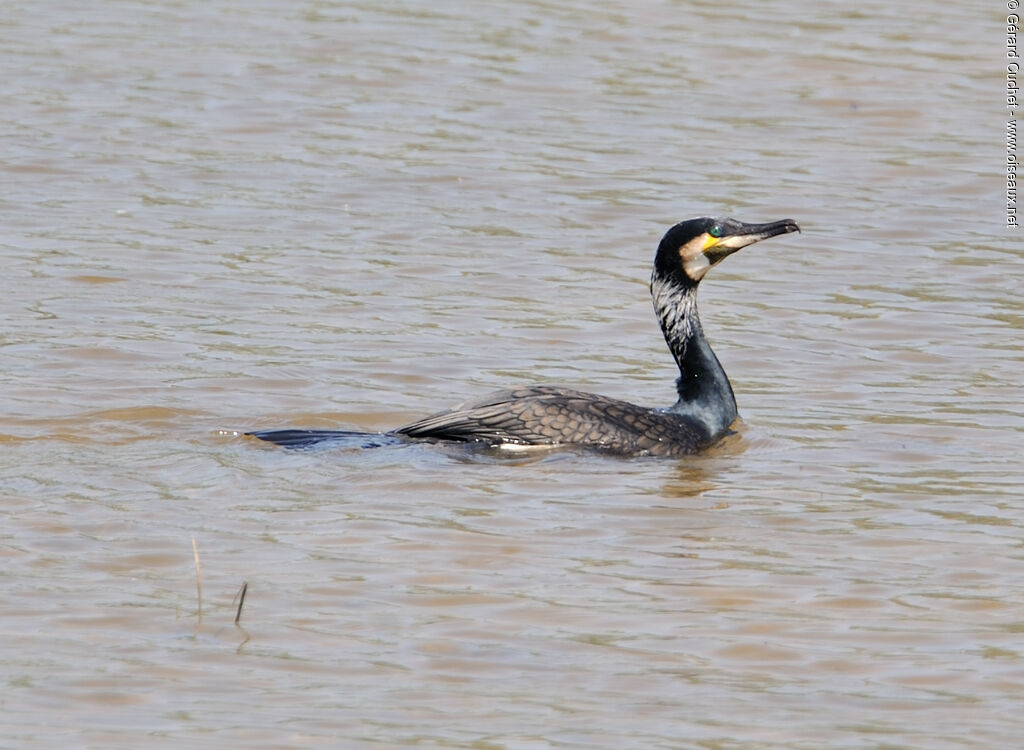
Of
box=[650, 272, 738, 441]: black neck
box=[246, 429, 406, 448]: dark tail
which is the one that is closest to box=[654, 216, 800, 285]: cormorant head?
box=[650, 272, 738, 441]: black neck

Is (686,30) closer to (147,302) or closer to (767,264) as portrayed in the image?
(767,264)

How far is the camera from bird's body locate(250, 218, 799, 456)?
8984mm

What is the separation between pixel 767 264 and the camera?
42.6 ft

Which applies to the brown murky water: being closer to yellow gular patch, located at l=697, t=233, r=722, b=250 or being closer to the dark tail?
the dark tail

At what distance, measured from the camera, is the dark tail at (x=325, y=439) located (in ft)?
28.9

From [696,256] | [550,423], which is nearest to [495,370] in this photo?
[696,256]

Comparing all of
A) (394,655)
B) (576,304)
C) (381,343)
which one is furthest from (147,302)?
(394,655)

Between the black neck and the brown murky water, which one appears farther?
the black neck

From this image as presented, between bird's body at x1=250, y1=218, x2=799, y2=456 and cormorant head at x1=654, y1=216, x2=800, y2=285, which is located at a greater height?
cormorant head at x1=654, y1=216, x2=800, y2=285

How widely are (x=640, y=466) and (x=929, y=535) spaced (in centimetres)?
158

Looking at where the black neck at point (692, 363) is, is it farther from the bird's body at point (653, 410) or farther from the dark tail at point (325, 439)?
the dark tail at point (325, 439)

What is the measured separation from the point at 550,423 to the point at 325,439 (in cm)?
100

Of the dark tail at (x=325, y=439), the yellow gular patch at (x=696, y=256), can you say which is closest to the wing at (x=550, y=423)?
the dark tail at (x=325, y=439)

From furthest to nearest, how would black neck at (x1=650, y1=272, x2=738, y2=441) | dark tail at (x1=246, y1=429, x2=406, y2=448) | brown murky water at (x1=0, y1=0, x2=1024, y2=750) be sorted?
black neck at (x1=650, y1=272, x2=738, y2=441), dark tail at (x1=246, y1=429, x2=406, y2=448), brown murky water at (x1=0, y1=0, x2=1024, y2=750)
